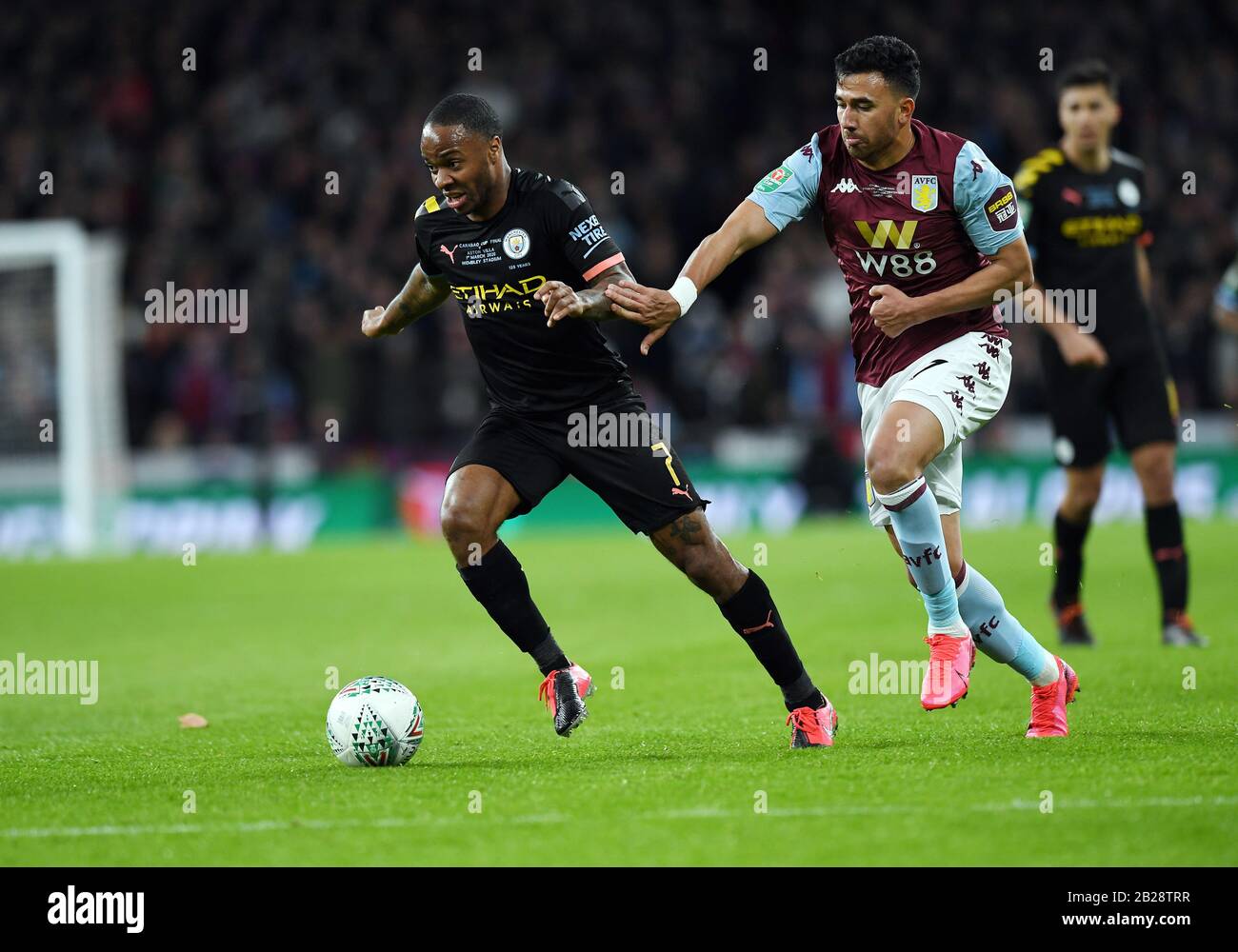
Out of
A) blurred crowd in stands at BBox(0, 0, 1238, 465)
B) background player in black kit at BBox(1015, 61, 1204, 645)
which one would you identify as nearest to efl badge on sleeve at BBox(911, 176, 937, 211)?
background player in black kit at BBox(1015, 61, 1204, 645)

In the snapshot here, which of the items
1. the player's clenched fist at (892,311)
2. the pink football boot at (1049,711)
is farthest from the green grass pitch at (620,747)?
the player's clenched fist at (892,311)

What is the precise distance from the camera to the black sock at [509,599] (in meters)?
6.75

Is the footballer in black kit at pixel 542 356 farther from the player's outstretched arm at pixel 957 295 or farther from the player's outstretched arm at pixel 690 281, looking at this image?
the player's outstretched arm at pixel 957 295

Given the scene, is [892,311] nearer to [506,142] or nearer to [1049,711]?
[1049,711]

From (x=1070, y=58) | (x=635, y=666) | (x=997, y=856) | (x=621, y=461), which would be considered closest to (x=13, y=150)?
(x=1070, y=58)

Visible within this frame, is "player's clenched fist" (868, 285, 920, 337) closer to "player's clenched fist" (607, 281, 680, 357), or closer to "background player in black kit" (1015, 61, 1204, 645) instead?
"player's clenched fist" (607, 281, 680, 357)

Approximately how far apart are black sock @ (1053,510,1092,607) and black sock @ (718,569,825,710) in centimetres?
366

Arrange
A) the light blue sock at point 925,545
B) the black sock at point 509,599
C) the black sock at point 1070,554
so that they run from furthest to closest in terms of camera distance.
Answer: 1. the black sock at point 1070,554
2. the black sock at point 509,599
3. the light blue sock at point 925,545

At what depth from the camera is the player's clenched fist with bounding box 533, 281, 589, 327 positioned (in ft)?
19.8

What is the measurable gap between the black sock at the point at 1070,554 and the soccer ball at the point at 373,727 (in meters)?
4.72

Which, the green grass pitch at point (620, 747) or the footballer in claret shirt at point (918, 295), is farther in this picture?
the footballer in claret shirt at point (918, 295)

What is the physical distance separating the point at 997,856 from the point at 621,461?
8.32 feet

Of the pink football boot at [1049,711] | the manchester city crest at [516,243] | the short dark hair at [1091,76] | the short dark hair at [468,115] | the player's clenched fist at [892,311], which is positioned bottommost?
the pink football boot at [1049,711]

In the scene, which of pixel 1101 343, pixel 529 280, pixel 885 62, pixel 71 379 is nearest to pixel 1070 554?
pixel 1101 343
